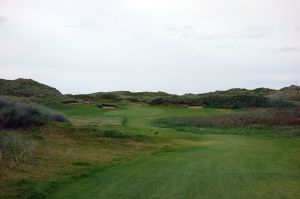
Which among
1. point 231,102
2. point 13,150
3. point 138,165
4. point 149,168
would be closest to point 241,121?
point 138,165

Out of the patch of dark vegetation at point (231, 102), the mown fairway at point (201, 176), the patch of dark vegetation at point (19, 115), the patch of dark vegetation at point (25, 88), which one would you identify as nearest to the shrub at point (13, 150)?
the mown fairway at point (201, 176)

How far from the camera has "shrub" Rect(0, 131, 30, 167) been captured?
15.0 metres

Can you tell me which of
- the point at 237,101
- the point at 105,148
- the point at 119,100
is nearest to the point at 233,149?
the point at 105,148

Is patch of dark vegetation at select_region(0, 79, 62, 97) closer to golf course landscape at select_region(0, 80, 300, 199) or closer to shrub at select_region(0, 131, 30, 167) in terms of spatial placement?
golf course landscape at select_region(0, 80, 300, 199)

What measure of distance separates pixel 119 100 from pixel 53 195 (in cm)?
5695

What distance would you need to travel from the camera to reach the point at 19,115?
24.5 meters

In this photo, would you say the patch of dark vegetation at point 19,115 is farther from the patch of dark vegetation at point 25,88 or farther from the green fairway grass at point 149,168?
the patch of dark vegetation at point 25,88

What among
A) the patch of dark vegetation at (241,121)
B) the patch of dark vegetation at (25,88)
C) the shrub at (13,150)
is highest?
the patch of dark vegetation at (25,88)

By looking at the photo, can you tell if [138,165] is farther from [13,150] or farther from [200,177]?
[13,150]

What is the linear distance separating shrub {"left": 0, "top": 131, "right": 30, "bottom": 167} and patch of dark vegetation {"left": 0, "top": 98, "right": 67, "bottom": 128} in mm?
5740

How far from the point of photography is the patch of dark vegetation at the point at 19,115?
23922mm

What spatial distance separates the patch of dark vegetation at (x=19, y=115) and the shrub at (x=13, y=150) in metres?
5.74

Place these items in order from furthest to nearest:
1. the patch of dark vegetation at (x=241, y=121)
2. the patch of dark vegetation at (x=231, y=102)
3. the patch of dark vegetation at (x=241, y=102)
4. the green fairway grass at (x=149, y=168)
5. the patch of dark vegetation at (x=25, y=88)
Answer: the patch of dark vegetation at (x=25, y=88), the patch of dark vegetation at (x=231, y=102), the patch of dark vegetation at (x=241, y=102), the patch of dark vegetation at (x=241, y=121), the green fairway grass at (x=149, y=168)

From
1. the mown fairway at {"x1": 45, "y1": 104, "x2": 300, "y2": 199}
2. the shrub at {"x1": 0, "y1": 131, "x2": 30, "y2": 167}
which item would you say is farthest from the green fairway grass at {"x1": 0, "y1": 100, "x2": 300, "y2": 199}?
the shrub at {"x1": 0, "y1": 131, "x2": 30, "y2": 167}
